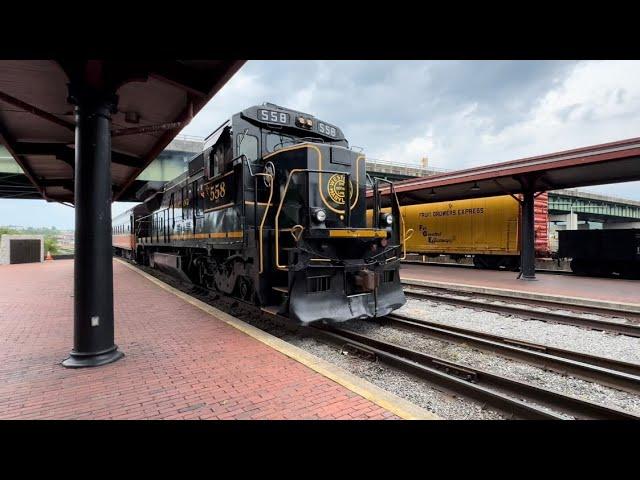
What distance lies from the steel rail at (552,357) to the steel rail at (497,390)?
1002mm

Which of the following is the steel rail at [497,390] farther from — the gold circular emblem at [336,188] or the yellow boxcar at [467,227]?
the yellow boxcar at [467,227]

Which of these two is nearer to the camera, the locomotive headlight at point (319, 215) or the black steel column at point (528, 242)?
the locomotive headlight at point (319, 215)

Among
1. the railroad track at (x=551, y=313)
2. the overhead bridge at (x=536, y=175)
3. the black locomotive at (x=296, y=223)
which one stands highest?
the overhead bridge at (x=536, y=175)

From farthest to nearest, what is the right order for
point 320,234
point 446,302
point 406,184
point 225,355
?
point 406,184 → point 446,302 → point 320,234 → point 225,355

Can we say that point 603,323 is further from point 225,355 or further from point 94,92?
point 94,92

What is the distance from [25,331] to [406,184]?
45.8 ft

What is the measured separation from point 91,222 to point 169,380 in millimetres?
2078

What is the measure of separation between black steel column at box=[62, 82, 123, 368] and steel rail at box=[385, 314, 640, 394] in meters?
4.91

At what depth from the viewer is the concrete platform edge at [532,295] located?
→ 8000 millimetres

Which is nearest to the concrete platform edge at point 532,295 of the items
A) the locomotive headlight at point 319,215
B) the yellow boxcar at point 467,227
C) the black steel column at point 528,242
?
the black steel column at point 528,242
